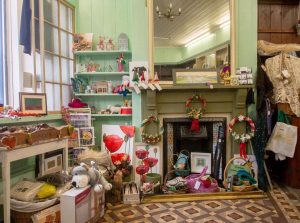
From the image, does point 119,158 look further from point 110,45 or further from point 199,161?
point 110,45

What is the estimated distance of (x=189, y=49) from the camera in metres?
3.28

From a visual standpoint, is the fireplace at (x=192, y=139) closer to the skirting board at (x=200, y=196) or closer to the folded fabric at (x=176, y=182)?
the folded fabric at (x=176, y=182)

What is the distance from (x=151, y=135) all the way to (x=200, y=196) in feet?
3.06

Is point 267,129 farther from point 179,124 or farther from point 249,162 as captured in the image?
point 179,124

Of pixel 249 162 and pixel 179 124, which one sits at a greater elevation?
pixel 179 124

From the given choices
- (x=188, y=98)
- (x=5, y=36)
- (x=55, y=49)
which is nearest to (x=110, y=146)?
(x=188, y=98)

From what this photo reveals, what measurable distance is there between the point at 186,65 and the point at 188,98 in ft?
1.38

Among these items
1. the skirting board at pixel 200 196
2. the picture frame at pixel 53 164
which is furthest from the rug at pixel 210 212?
the picture frame at pixel 53 164

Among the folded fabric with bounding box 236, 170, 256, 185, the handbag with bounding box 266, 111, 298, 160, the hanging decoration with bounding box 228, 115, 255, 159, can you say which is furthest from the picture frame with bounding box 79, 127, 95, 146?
the handbag with bounding box 266, 111, 298, 160

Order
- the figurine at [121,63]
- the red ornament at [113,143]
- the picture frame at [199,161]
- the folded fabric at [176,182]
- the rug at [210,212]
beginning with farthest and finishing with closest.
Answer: the figurine at [121,63] → the red ornament at [113,143] → the picture frame at [199,161] → the folded fabric at [176,182] → the rug at [210,212]

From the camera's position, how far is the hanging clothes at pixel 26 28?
2742mm

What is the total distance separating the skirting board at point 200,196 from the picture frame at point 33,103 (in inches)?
58.2

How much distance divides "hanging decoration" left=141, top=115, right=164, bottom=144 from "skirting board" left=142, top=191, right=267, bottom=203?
69cm

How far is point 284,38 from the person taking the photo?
4.03 meters
